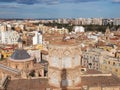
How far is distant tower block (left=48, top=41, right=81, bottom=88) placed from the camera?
20.3 metres

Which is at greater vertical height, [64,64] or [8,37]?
[64,64]

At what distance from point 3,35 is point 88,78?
62354 mm

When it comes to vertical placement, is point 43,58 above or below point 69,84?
below

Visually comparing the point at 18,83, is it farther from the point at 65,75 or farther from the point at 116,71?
the point at 116,71

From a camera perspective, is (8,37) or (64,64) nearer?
(64,64)

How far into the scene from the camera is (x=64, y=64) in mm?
20469

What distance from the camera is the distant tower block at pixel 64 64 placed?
20266 mm

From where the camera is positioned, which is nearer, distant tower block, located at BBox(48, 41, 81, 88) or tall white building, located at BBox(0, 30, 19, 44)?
distant tower block, located at BBox(48, 41, 81, 88)

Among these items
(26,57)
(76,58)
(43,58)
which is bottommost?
(43,58)

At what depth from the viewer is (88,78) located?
2353 cm

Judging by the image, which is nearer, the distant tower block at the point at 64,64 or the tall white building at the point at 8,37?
the distant tower block at the point at 64,64

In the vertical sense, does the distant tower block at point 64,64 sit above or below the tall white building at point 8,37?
above

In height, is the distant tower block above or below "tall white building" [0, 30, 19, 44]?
above

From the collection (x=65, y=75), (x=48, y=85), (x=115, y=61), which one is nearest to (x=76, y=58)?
(x=65, y=75)
